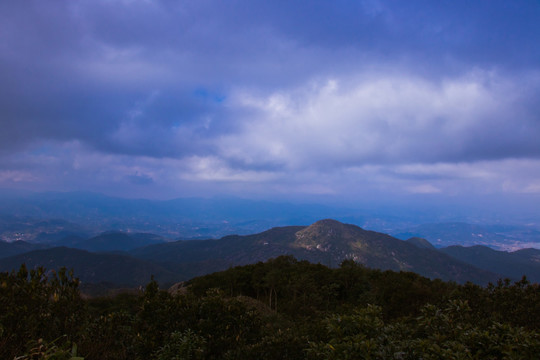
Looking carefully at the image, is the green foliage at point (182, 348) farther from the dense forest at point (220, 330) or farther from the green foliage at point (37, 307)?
the green foliage at point (37, 307)

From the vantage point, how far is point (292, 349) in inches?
260

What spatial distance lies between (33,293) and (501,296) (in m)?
15.1

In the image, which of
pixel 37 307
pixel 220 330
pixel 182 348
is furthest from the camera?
pixel 220 330

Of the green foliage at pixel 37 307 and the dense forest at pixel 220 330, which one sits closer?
the dense forest at pixel 220 330

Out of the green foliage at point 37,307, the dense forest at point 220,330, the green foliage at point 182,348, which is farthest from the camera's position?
the green foliage at point 182,348

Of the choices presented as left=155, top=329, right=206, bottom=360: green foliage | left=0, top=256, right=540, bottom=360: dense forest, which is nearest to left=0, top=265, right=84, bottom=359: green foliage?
left=0, top=256, right=540, bottom=360: dense forest

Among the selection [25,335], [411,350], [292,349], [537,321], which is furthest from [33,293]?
[537,321]

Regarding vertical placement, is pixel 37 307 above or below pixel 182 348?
above

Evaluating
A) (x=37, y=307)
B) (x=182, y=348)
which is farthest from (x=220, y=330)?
(x=37, y=307)

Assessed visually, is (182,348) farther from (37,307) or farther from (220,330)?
(37,307)

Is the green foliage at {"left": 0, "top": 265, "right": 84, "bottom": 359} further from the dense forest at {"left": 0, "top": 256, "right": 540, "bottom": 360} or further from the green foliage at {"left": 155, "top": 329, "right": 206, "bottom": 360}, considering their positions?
the green foliage at {"left": 155, "top": 329, "right": 206, "bottom": 360}

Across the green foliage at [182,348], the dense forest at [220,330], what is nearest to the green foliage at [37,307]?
the dense forest at [220,330]

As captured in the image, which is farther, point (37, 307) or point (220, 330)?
point (220, 330)

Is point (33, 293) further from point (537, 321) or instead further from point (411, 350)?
point (537, 321)
